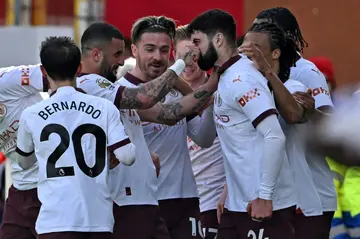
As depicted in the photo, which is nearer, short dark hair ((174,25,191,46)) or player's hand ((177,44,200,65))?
player's hand ((177,44,200,65))

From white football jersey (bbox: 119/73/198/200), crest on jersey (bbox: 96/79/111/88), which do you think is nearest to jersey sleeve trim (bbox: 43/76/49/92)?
crest on jersey (bbox: 96/79/111/88)

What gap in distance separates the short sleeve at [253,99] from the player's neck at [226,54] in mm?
378

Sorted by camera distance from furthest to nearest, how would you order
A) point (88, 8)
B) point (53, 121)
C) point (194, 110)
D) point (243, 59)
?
point (88, 8), point (194, 110), point (243, 59), point (53, 121)

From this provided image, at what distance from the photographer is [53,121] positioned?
16.5 ft

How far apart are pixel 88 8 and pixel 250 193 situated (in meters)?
14.2

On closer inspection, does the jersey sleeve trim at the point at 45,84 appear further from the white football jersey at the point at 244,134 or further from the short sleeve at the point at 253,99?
the short sleeve at the point at 253,99

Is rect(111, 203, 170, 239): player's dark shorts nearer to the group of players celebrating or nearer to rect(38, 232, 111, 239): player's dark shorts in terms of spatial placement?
the group of players celebrating

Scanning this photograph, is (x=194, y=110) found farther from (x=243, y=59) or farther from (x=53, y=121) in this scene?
(x=53, y=121)

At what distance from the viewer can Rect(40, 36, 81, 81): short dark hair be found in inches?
204

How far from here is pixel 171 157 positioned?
21.1 feet

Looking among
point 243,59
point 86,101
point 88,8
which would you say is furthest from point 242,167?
point 88,8

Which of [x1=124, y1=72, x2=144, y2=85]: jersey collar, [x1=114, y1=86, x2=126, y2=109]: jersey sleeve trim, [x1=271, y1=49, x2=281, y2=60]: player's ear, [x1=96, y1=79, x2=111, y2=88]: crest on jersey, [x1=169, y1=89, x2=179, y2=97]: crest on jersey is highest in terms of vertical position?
[x1=271, y1=49, x2=281, y2=60]: player's ear

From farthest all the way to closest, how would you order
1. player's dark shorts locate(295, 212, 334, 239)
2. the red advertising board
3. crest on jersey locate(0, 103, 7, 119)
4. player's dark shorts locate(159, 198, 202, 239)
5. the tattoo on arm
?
the red advertising board
player's dark shorts locate(159, 198, 202, 239)
crest on jersey locate(0, 103, 7, 119)
player's dark shorts locate(295, 212, 334, 239)
the tattoo on arm

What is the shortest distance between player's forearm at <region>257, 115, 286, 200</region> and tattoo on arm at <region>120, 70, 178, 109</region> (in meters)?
0.84
